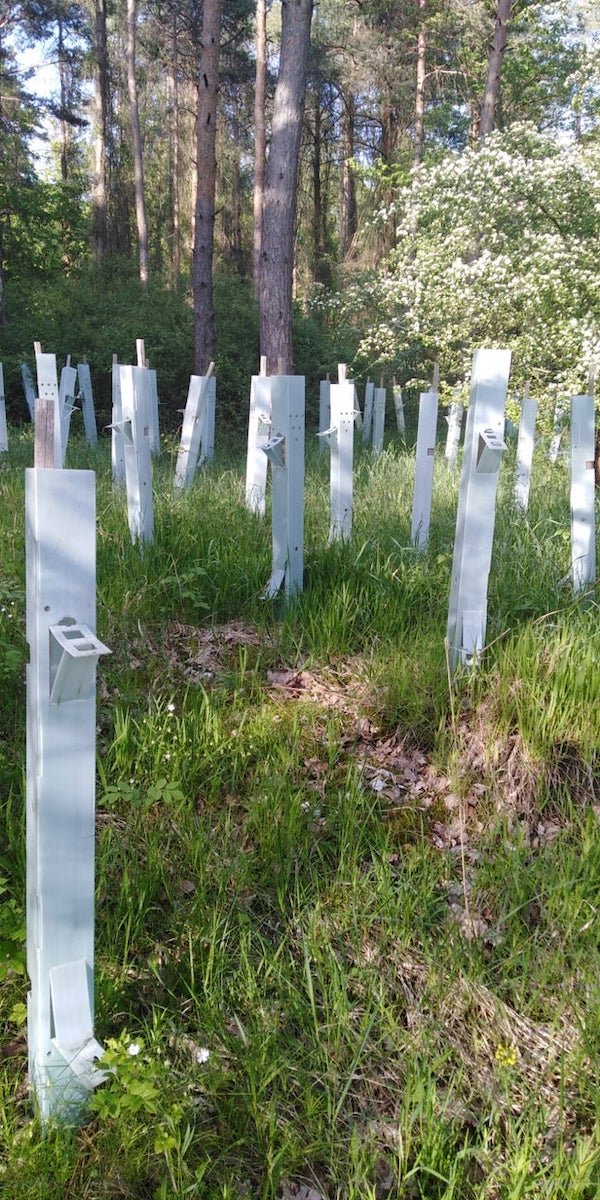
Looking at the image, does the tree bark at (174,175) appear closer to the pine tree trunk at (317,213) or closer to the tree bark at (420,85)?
the pine tree trunk at (317,213)

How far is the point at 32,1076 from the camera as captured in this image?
6.13 ft

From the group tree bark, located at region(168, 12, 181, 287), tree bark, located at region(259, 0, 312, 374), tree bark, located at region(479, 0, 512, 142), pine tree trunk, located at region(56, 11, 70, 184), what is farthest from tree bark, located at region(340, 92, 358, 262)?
tree bark, located at region(259, 0, 312, 374)

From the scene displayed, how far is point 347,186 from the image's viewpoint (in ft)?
89.2

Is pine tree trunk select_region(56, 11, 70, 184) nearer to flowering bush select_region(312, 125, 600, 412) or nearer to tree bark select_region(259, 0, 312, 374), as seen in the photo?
tree bark select_region(259, 0, 312, 374)

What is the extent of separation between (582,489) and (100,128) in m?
25.6

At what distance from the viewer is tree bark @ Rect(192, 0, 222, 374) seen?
13.6 metres

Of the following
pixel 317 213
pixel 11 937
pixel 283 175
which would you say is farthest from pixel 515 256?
pixel 317 213

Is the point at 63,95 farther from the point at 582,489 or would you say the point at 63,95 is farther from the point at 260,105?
the point at 582,489

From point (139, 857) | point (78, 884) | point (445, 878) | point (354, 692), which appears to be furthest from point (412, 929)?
point (354, 692)

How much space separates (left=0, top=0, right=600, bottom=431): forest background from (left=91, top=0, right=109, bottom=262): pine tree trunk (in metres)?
0.08

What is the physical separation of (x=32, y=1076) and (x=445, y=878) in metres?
1.32

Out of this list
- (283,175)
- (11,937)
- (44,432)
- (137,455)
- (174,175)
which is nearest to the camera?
(44,432)

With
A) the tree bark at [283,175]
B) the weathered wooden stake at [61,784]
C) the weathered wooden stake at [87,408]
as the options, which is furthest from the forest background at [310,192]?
the weathered wooden stake at [61,784]

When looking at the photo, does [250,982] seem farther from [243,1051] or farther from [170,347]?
[170,347]
